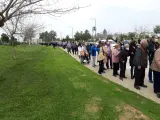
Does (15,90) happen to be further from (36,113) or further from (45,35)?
(45,35)

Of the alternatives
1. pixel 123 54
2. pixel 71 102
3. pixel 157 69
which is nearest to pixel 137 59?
pixel 157 69

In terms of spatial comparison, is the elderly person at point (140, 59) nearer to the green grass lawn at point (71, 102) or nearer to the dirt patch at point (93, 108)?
the green grass lawn at point (71, 102)

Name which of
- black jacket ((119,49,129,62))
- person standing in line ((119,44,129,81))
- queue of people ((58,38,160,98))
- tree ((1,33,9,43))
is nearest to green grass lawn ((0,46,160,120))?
queue of people ((58,38,160,98))

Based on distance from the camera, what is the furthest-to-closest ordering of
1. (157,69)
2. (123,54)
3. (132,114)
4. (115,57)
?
(115,57), (123,54), (157,69), (132,114)

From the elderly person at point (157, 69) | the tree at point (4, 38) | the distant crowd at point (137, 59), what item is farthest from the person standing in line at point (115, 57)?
the tree at point (4, 38)

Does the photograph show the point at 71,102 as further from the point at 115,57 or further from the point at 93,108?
the point at 115,57

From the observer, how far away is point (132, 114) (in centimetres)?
765

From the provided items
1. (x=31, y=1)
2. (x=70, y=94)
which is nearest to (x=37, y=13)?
(x=31, y=1)

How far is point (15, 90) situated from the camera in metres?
10.4

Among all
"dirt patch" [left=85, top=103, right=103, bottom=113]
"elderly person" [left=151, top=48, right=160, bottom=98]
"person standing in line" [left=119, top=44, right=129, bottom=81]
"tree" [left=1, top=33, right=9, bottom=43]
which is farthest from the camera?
"tree" [left=1, top=33, right=9, bottom=43]

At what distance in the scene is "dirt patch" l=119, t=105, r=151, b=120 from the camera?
24.5 ft

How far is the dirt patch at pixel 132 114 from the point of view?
7454 mm

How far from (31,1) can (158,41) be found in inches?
221

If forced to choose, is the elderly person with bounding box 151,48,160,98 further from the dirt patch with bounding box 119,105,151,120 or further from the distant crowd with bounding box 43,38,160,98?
the dirt patch with bounding box 119,105,151,120
